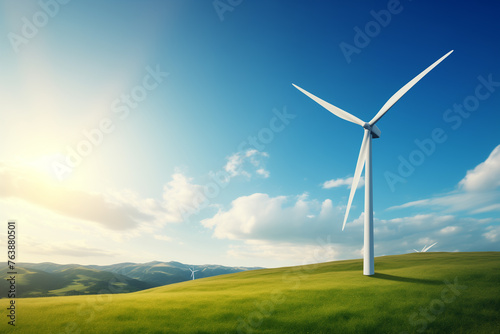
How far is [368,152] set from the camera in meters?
43.6

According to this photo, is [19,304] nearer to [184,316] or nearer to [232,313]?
[184,316]

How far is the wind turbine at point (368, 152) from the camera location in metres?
40.4

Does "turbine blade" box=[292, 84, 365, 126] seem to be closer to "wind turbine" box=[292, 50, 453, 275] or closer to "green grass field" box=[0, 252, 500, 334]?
"wind turbine" box=[292, 50, 453, 275]

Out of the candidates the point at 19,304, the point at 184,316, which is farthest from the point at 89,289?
the point at 184,316

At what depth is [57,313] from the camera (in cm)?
2725

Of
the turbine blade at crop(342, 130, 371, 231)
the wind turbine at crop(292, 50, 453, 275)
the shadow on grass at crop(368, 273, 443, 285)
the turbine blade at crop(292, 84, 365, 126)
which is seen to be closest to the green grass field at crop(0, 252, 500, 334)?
the shadow on grass at crop(368, 273, 443, 285)

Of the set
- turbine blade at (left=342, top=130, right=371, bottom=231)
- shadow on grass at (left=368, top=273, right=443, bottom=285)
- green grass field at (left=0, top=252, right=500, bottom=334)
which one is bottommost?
green grass field at (left=0, top=252, right=500, bottom=334)

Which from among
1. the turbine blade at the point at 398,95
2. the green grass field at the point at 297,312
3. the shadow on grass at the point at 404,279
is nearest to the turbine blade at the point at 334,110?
the turbine blade at the point at 398,95

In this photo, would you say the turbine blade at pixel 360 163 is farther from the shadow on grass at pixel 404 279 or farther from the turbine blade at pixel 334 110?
the shadow on grass at pixel 404 279

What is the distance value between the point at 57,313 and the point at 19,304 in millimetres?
7198

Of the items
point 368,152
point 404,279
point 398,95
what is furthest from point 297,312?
point 398,95

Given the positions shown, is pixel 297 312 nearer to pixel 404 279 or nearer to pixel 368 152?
pixel 404 279

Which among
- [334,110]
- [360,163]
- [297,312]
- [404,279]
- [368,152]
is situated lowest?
[297,312]

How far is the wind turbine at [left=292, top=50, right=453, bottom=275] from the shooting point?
4041cm
